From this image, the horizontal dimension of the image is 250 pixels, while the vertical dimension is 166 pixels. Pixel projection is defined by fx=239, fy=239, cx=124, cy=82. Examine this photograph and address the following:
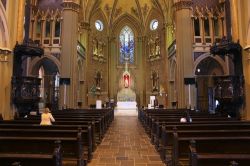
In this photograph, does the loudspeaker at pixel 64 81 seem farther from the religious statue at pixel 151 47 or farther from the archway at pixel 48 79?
the religious statue at pixel 151 47

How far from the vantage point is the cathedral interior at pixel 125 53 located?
46.0 feet

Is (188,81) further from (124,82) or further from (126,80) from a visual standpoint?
(124,82)

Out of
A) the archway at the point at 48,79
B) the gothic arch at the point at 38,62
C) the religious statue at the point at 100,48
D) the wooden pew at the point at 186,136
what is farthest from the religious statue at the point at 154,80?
the wooden pew at the point at 186,136

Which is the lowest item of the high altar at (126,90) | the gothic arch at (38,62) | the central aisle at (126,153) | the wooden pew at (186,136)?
the central aisle at (126,153)

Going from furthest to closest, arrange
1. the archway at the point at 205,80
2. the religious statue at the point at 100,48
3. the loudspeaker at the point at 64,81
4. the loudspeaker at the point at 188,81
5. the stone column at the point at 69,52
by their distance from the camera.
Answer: the religious statue at the point at 100,48 → the archway at the point at 205,80 → the stone column at the point at 69,52 → the loudspeaker at the point at 64,81 → the loudspeaker at the point at 188,81

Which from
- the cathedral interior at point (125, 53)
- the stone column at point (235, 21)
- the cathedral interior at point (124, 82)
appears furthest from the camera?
the stone column at point (235, 21)

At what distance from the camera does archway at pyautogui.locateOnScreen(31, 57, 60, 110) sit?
979 inches

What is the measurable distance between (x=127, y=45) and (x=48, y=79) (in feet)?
51.7

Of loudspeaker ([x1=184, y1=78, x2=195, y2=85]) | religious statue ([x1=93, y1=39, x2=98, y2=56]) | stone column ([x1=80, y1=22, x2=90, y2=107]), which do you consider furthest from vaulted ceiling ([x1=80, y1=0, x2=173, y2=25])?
loudspeaker ([x1=184, y1=78, x2=195, y2=85])

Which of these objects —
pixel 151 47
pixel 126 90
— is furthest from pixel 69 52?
pixel 151 47

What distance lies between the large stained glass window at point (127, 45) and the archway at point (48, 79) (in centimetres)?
1353

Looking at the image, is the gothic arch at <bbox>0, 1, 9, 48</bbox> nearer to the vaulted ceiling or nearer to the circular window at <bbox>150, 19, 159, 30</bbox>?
the vaulted ceiling

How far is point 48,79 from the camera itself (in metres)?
28.2

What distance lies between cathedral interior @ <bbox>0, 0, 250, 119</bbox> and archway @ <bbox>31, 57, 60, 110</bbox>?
0.12m
